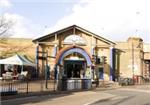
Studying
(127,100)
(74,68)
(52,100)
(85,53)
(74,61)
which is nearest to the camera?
(52,100)

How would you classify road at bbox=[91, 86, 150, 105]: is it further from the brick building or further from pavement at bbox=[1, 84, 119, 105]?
the brick building

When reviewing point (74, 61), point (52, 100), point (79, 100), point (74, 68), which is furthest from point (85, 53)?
point (52, 100)

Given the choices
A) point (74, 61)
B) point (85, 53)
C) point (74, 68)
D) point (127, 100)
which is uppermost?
point (85, 53)

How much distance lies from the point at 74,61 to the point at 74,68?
4.06 ft

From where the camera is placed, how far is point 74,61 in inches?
2112

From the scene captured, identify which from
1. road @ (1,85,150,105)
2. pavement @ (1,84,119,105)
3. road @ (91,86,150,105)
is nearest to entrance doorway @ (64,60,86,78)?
road @ (91,86,150,105)

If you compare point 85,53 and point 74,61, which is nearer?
point 85,53

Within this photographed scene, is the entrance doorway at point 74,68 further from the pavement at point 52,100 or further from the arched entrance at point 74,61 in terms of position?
the pavement at point 52,100

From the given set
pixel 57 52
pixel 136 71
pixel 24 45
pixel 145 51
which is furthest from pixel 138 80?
pixel 24 45

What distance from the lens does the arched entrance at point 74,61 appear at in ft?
163

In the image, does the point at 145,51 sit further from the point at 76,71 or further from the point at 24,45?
the point at 24,45

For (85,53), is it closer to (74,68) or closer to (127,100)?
(74,68)

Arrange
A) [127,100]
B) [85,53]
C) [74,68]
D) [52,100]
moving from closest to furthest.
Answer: [52,100] → [127,100] → [85,53] → [74,68]

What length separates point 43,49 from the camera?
52.9m
